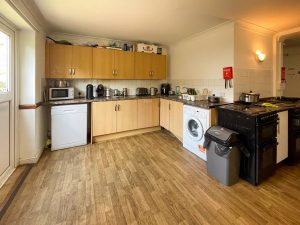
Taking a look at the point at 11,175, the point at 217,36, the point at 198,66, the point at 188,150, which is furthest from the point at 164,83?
the point at 11,175

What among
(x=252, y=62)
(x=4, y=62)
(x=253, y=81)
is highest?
(x=252, y=62)

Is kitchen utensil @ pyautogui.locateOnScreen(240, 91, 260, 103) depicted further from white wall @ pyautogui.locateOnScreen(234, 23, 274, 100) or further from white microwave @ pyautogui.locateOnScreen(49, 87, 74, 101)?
white microwave @ pyautogui.locateOnScreen(49, 87, 74, 101)

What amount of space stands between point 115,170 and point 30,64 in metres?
1.98

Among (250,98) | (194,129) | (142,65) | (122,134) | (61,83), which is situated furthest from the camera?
(142,65)

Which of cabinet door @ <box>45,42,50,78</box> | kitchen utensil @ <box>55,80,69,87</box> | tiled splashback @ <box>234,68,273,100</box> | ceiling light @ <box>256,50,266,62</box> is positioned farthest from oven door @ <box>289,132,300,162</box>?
cabinet door @ <box>45,42,50,78</box>

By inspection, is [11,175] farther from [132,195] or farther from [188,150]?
[188,150]

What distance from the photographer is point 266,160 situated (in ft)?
6.86

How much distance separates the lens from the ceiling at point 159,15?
7.20 ft

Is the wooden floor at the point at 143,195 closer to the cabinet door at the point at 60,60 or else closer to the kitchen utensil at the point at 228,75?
the kitchen utensil at the point at 228,75

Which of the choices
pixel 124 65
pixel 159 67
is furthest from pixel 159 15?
pixel 159 67

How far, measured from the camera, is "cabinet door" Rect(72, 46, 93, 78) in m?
3.41

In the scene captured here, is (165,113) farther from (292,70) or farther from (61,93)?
(292,70)

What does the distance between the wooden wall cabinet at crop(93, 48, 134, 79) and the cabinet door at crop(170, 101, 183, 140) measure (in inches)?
51.3

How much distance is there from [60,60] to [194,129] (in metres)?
2.86
